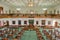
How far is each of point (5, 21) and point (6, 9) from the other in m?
3.74

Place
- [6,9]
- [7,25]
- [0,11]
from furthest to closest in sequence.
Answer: [7,25]
[6,9]
[0,11]

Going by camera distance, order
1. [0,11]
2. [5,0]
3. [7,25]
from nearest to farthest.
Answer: [5,0] → [0,11] → [7,25]

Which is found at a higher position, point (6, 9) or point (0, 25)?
point (6, 9)

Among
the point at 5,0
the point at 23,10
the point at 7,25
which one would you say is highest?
the point at 5,0

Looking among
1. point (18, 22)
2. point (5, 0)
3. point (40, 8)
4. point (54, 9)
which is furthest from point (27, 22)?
point (5, 0)

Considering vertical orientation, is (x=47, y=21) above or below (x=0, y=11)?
below

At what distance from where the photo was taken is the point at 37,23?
39438 millimetres

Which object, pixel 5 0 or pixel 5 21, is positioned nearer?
pixel 5 0

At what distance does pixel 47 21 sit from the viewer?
126 feet

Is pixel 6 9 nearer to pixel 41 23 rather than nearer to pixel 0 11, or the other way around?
pixel 0 11

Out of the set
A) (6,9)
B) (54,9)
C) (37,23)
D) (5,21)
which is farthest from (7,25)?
(54,9)

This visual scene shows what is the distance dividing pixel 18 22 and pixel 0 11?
852 cm

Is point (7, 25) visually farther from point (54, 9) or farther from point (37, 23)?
point (54, 9)

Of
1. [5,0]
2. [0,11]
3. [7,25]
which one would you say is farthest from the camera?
[7,25]
